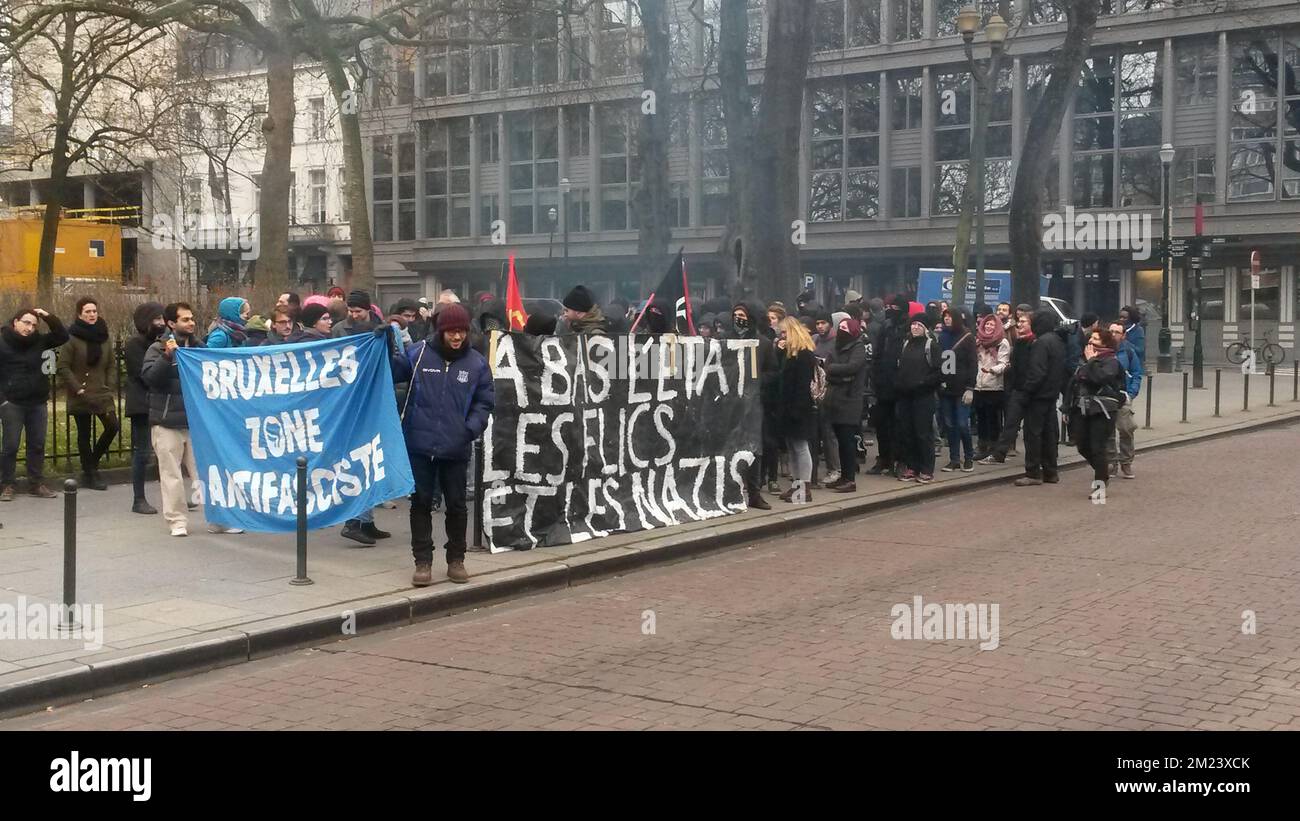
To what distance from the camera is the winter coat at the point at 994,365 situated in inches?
638

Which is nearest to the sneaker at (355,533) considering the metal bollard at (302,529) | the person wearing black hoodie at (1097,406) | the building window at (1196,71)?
the metal bollard at (302,529)

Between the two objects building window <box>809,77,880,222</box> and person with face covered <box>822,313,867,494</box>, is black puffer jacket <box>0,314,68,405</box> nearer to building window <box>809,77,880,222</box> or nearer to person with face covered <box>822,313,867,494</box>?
person with face covered <box>822,313,867,494</box>

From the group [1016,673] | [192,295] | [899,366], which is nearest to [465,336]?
[1016,673]

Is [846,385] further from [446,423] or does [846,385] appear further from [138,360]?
[138,360]

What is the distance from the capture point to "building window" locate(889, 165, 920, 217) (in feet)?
149

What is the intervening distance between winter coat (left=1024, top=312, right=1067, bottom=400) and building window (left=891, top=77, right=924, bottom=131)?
31475 millimetres

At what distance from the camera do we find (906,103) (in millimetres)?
45469

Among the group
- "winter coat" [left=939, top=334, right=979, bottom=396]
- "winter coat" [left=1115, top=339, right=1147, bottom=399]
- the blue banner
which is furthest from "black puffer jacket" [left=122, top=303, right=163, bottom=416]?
"winter coat" [left=1115, top=339, right=1147, bottom=399]

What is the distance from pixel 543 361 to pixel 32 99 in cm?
2163

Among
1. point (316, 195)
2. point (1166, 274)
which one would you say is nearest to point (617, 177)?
point (316, 195)

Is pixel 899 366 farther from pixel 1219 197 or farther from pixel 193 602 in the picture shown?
pixel 1219 197

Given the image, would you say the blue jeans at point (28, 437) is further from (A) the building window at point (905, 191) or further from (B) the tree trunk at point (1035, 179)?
(A) the building window at point (905, 191)

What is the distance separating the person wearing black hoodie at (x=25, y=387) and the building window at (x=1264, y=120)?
35.7 m
